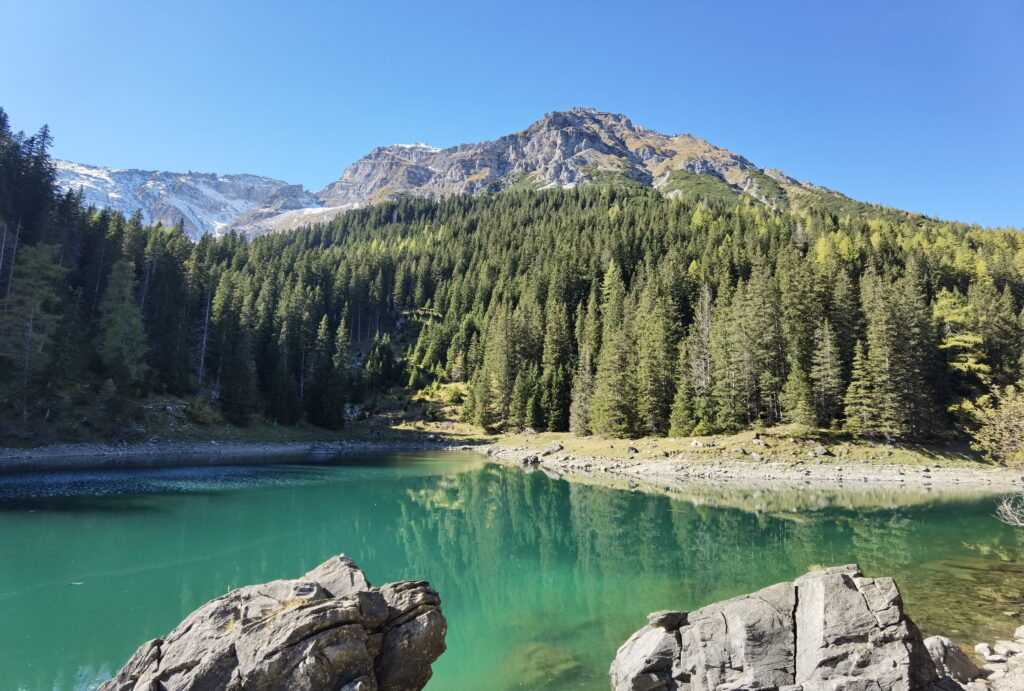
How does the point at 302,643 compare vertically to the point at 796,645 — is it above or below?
above

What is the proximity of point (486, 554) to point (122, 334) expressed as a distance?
186 ft

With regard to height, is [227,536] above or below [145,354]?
below

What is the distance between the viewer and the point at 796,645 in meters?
9.38

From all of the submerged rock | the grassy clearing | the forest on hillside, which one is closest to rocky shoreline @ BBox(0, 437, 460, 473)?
the forest on hillside

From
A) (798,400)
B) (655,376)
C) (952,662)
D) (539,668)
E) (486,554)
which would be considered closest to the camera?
(952,662)

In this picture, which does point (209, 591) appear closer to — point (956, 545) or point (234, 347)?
point (956, 545)

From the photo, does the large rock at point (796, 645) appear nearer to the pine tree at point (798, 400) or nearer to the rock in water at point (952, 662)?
the rock in water at point (952, 662)

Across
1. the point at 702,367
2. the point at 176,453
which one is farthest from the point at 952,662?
the point at 176,453

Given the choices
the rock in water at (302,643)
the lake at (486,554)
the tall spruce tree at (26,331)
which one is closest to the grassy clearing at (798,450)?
the lake at (486,554)

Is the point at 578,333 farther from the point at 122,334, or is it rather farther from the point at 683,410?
the point at 122,334

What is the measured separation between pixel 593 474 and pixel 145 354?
182 feet

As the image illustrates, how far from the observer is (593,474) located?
5447 centimetres

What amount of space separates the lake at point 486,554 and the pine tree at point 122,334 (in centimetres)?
1957

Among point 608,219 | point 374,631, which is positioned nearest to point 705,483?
point 374,631
